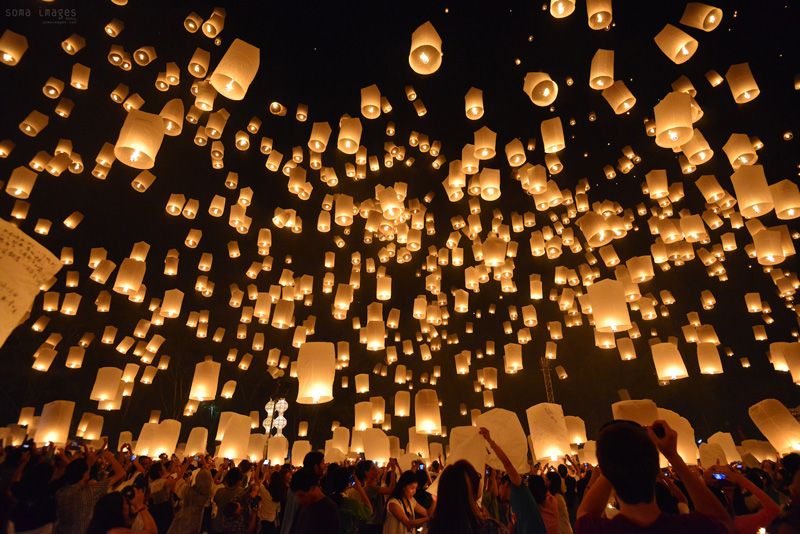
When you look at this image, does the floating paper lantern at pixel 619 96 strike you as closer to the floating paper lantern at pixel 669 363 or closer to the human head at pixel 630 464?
the floating paper lantern at pixel 669 363

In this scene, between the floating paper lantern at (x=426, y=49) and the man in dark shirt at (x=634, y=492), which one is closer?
the man in dark shirt at (x=634, y=492)

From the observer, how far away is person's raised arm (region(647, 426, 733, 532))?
1.60 meters

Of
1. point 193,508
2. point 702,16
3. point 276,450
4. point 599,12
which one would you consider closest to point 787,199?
point 702,16

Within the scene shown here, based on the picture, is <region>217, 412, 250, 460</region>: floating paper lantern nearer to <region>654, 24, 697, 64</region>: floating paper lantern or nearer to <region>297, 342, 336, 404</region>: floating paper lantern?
<region>297, 342, 336, 404</region>: floating paper lantern

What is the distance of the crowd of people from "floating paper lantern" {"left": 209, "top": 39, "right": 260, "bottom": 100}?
374cm

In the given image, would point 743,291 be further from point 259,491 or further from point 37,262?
point 37,262

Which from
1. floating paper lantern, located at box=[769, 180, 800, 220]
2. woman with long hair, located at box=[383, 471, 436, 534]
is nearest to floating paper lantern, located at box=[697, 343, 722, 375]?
Result: floating paper lantern, located at box=[769, 180, 800, 220]

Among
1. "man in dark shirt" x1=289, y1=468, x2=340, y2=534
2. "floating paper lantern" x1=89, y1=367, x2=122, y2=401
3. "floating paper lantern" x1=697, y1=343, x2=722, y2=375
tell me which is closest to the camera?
"man in dark shirt" x1=289, y1=468, x2=340, y2=534

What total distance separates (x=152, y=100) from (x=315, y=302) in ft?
42.2

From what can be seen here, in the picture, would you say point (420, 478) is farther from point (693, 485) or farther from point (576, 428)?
point (576, 428)

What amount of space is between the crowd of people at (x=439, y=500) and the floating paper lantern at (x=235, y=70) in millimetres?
3736

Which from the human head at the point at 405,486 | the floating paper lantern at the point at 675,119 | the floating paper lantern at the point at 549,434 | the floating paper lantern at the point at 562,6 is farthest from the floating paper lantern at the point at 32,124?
the floating paper lantern at the point at 675,119

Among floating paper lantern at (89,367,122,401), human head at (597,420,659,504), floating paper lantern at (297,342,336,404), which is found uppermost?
floating paper lantern at (89,367,122,401)

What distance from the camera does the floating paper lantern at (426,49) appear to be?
14.4ft
